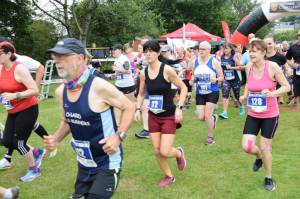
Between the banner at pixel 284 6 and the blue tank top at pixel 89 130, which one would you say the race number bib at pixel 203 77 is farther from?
the banner at pixel 284 6

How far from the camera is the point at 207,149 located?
7.31 meters

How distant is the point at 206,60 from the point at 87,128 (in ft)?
15.4

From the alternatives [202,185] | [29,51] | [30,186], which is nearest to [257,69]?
[202,185]

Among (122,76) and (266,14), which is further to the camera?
(266,14)

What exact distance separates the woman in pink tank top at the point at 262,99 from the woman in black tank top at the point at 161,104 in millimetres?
896

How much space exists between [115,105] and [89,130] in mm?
288

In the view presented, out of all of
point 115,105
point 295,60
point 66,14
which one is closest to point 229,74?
point 295,60

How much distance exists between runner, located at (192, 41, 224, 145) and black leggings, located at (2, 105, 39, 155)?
3213 millimetres

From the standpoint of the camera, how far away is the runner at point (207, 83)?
7.39 m

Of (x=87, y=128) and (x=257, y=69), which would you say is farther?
(x=257, y=69)

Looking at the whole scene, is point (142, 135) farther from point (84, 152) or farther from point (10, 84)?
point (84, 152)

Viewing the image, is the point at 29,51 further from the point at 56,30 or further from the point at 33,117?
the point at 33,117

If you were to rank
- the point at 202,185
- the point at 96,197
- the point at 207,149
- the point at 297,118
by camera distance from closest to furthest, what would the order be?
the point at 96,197 → the point at 202,185 → the point at 207,149 → the point at 297,118

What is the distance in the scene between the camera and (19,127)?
5.45m
